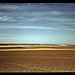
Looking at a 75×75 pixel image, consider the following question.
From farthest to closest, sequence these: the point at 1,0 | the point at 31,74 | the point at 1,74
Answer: the point at 1,74 → the point at 31,74 → the point at 1,0

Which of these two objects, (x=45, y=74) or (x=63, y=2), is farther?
(x=45, y=74)

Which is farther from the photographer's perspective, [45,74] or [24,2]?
[45,74]

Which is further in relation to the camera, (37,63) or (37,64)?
(37,63)

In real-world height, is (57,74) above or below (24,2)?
below

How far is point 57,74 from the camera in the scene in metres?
2.93

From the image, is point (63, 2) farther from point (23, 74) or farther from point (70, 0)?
point (23, 74)

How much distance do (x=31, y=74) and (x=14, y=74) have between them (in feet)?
1.19

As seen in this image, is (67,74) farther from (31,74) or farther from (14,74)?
(14,74)

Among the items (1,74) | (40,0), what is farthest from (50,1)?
(1,74)

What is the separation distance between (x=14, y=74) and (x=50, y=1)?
1.61 metres

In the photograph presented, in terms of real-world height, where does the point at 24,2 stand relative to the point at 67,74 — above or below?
above

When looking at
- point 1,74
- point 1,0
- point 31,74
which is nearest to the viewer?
point 1,0

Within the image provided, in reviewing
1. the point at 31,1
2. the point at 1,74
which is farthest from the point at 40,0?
the point at 1,74

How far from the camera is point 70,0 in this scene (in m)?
2.38
